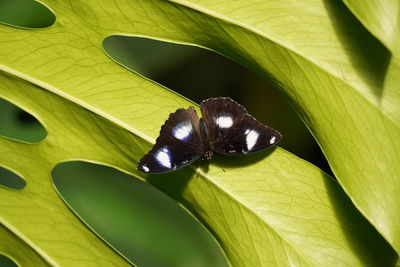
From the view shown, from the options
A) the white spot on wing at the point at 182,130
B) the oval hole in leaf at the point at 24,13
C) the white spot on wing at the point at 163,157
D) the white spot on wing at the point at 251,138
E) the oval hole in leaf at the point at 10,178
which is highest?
the oval hole in leaf at the point at 24,13

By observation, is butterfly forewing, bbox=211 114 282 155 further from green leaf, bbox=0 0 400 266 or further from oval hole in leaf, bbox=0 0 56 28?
oval hole in leaf, bbox=0 0 56 28

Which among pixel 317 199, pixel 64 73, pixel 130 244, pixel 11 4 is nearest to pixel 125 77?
pixel 64 73

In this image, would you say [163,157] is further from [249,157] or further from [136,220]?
[136,220]

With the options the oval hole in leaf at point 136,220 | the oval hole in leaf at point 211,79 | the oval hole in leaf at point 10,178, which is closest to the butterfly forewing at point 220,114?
the oval hole in leaf at point 211,79

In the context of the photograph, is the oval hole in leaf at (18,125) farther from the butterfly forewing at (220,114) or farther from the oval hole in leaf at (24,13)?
the butterfly forewing at (220,114)

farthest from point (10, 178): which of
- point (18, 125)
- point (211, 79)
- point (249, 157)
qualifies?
point (249, 157)

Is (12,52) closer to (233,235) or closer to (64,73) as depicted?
(64,73)

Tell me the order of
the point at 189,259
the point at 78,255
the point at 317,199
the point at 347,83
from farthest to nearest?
the point at 189,259 → the point at 78,255 → the point at 317,199 → the point at 347,83
